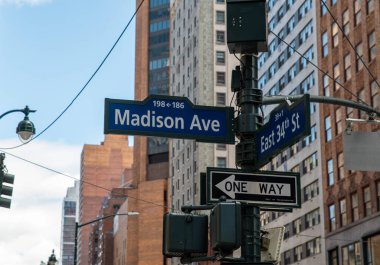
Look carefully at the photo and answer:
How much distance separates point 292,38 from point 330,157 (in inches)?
762

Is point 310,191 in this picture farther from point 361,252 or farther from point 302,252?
point 361,252

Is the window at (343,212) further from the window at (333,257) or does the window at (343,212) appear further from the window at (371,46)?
the window at (371,46)

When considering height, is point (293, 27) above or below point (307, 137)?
above

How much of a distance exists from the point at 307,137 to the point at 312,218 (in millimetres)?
7349

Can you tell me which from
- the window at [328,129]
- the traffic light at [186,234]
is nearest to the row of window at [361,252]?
the window at [328,129]

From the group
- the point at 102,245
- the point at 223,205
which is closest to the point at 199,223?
the point at 223,205

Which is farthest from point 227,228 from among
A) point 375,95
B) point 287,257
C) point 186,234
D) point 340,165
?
point 287,257

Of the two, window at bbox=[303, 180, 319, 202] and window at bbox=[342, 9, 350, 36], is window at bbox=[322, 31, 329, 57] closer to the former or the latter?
window at bbox=[342, 9, 350, 36]

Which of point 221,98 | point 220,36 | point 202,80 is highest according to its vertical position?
point 220,36

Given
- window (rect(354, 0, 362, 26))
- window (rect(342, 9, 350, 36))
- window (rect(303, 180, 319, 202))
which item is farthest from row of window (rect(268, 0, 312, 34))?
window (rect(303, 180, 319, 202))

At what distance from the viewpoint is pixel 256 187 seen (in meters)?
8.76

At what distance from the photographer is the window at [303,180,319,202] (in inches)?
2778

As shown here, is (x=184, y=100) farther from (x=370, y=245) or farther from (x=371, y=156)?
(x=370, y=245)

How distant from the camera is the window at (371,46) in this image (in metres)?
A: 58.5
